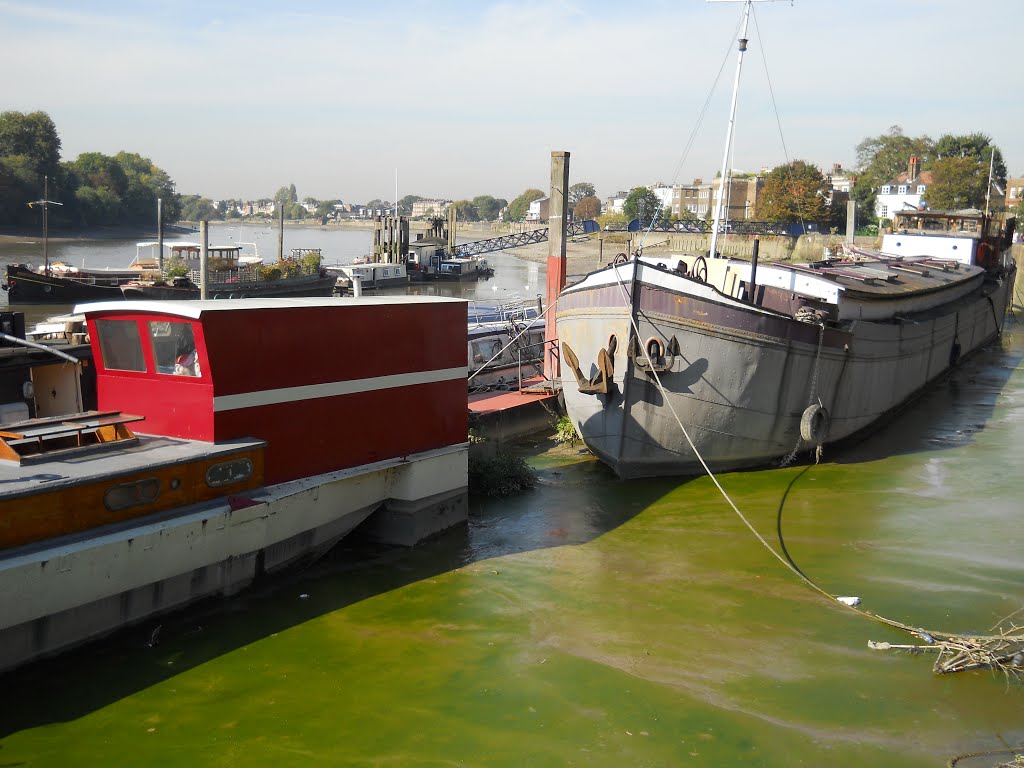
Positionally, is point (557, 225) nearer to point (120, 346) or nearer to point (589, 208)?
point (120, 346)

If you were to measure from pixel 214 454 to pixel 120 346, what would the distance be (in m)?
2.05

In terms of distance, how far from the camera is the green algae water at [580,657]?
705 centimetres

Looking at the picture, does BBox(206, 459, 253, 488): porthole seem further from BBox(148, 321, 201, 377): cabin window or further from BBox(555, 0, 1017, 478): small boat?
BBox(555, 0, 1017, 478): small boat

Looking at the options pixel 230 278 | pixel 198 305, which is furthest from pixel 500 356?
pixel 230 278

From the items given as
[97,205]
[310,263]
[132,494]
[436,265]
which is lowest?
[132,494]

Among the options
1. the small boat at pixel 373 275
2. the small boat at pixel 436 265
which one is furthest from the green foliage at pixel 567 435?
the small boat at pixel 436 265

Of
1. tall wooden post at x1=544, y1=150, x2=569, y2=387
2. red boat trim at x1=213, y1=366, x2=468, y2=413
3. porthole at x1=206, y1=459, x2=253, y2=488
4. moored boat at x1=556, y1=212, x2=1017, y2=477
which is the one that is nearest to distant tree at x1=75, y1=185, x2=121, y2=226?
tall wooden post at x1=544, y1=150, x2=569, y2=387

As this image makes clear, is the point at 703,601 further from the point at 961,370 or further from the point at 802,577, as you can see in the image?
the point at 961,370

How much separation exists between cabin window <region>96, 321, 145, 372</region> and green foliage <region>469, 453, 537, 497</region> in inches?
221

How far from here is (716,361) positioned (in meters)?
14.0

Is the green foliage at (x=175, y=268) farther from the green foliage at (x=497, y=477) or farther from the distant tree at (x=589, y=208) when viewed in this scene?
the distant tree at (x=589, y=208)

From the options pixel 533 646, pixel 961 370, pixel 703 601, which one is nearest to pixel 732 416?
pixel 703 601

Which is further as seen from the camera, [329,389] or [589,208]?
[589,208]

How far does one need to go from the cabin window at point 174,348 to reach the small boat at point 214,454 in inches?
0.9
